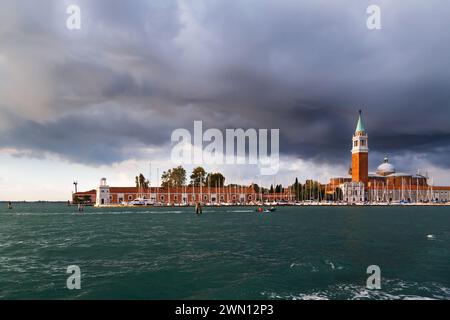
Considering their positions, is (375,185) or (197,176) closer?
(197,176)

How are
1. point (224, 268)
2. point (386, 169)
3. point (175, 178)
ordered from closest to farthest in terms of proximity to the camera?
1. point (224, 268)
2. point (175, 178)
3. point (386, 169)

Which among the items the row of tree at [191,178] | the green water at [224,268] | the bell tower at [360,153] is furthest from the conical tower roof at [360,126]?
the green water at [224,268]

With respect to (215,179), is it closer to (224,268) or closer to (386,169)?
(386,169)

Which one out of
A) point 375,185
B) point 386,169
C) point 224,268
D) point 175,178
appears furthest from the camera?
point 386,169

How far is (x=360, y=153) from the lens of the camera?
167875 millimetres

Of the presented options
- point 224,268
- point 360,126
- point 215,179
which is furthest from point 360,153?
point 224,268

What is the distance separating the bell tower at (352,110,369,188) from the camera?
6624 inches

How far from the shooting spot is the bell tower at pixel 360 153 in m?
168

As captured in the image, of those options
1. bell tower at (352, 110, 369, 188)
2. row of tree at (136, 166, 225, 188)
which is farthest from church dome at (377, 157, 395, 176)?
row of tree at (136, 166, 225, 188)

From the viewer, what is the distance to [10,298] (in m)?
14.3

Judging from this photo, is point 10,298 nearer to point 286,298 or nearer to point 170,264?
point 170,264

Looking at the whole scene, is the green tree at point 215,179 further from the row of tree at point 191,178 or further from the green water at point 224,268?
the green water at point 224,268

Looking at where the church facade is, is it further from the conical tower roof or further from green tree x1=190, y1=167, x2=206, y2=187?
green tree x1=190, y1=167, x2=206, y2=187

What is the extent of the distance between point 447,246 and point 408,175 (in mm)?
176018
